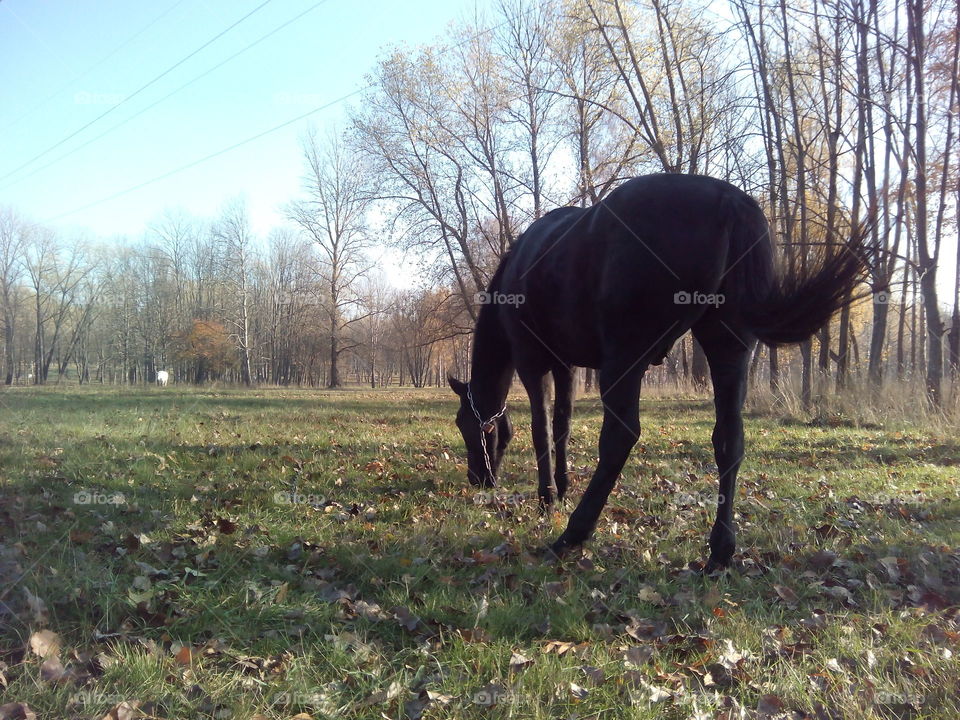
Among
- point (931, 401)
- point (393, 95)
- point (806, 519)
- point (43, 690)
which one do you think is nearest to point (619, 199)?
point (806, 519)

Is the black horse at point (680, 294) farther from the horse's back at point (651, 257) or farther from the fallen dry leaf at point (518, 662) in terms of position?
the fallen dry leaf at point (518, 662)

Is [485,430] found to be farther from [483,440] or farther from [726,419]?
[726,419]

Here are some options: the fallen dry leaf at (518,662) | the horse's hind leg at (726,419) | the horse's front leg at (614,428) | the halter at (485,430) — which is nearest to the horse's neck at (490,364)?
the halter at (485,430)

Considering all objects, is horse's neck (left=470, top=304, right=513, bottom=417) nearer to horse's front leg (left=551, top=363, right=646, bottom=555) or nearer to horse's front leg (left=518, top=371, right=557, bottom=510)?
horse's front leg (left=518, top=371, right=557, bottom=510)

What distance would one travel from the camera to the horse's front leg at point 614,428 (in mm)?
3471

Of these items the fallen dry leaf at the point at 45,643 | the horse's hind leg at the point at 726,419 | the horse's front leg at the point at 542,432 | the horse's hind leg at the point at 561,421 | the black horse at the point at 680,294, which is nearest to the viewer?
the fallen dry leaf at the point at 45,643

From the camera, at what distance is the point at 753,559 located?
11.8ft

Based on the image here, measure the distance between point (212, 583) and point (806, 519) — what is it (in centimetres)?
427

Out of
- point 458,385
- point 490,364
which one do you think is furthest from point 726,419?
point 458,385

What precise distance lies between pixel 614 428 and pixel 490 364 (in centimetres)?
213

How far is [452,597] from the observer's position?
2.91m

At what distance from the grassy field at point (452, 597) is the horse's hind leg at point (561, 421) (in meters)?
0.34

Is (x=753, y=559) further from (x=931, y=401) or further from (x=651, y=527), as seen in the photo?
(x=931, y=401)

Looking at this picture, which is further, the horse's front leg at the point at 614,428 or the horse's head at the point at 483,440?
the horse's head at the point at 483,440
